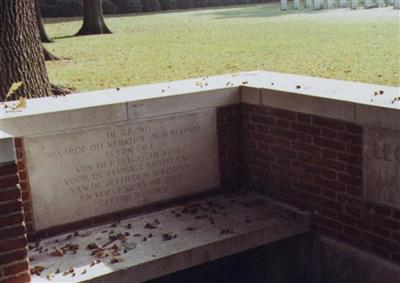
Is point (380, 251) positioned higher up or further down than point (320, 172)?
further down

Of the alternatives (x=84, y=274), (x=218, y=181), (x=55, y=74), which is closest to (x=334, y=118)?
(x=218, y=181)

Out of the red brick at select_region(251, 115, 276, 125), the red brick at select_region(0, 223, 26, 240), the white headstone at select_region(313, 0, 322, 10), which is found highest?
the red brick at select_region(251, 115, 276, 125)

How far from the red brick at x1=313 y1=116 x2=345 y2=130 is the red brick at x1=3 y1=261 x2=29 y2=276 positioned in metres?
2.26

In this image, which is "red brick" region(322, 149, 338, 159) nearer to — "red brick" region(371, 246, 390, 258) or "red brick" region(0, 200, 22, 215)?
"red brick" region(371, 246, 390, 258)

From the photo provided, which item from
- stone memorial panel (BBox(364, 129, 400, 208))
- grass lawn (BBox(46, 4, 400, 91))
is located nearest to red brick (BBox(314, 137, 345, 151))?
stone memorial panel (BBox(364, 129, 400, 208))

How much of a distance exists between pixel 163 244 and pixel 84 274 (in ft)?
2.10

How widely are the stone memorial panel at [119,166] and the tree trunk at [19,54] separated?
2.41 m

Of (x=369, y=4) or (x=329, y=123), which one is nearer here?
(x=329, y=123)

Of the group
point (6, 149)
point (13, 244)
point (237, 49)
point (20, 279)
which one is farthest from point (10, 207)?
point (237, 49)

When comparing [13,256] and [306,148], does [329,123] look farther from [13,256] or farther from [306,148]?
[13,256]

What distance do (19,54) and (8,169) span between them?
350cm

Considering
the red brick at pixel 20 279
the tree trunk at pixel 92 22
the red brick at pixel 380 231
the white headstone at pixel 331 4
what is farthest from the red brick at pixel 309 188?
the white headstone at pixel 331 4

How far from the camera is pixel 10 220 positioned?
166 inches

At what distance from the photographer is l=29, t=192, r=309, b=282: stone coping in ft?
14.9
